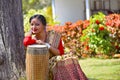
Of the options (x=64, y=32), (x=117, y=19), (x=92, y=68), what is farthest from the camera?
(x=64, y=32)

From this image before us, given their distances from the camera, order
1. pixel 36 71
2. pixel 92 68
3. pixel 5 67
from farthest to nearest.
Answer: pixel 92 68
pixel 5 67
pixel 36 71

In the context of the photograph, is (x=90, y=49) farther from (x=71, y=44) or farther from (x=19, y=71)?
(x=19, y=71)

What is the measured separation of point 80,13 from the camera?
20000mm

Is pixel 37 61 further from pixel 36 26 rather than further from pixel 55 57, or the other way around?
pixel 36 26

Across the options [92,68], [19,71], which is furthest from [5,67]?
[92,68]

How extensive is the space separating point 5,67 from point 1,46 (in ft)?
1.17

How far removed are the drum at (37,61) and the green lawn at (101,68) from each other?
124 inches

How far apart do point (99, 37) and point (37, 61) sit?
6288 mm

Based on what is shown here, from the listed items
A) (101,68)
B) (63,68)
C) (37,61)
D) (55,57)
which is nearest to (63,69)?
(63,68)

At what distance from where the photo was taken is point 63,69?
5.60 meters

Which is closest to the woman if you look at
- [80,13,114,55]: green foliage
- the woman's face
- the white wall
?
the woman's face

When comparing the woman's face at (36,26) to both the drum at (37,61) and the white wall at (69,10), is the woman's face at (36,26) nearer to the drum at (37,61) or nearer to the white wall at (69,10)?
the drum at (37,61)

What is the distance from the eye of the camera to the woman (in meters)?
5.59

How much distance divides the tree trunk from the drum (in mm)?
1160
